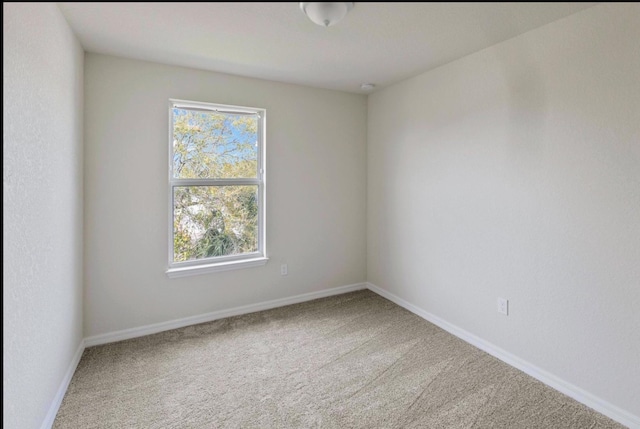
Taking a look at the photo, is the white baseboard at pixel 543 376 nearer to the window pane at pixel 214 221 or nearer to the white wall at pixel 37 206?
the window pane at pixel 214 221

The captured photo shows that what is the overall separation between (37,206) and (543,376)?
308 centimetres

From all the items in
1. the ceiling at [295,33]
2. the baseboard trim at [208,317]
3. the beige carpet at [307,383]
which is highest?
the ceiling at [295,33]

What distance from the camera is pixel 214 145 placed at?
311 cm

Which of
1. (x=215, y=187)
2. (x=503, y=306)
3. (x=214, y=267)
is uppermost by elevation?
(x=215, y=187)

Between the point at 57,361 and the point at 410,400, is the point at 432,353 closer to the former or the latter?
the point at 410,400

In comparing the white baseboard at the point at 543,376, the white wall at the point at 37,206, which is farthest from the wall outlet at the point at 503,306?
the white wall at the point at 37,206

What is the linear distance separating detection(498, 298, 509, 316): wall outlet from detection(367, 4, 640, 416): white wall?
0.04 meters

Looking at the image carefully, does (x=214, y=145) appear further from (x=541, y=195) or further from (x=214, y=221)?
(x=541, y=195)

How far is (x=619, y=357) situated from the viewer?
1845 mm

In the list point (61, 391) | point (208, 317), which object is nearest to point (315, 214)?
point (208, 317)

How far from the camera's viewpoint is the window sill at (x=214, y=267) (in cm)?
294

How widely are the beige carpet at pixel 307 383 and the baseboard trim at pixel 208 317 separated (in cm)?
8

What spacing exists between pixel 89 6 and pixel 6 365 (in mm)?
1853

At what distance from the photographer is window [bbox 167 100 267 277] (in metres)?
2.97
